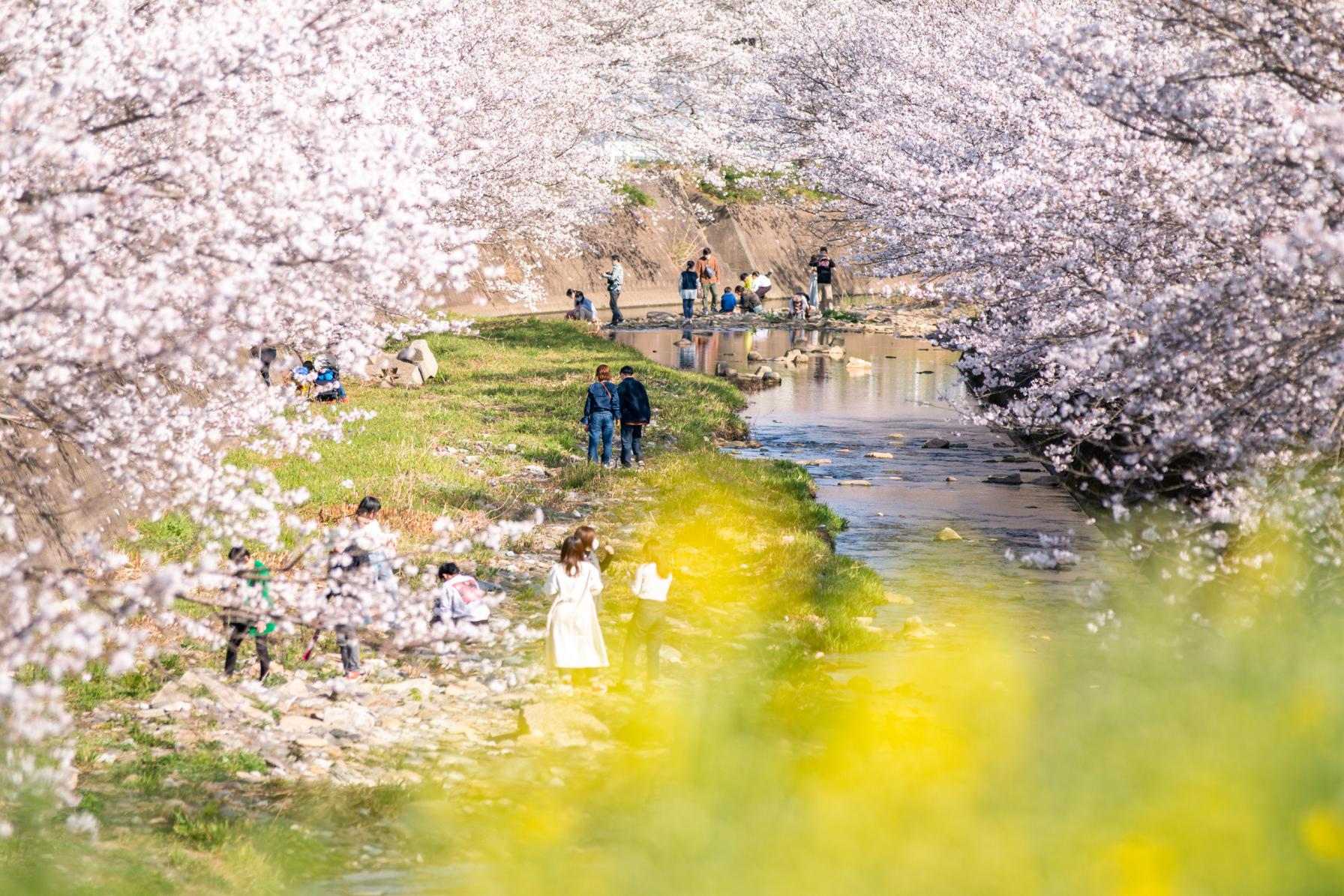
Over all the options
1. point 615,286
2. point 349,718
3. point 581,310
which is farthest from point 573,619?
point 615,286

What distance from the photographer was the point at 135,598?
6242 mm

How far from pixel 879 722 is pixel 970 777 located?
15.4 feet

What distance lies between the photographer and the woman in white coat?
11.5 meters

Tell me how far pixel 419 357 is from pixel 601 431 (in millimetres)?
9361

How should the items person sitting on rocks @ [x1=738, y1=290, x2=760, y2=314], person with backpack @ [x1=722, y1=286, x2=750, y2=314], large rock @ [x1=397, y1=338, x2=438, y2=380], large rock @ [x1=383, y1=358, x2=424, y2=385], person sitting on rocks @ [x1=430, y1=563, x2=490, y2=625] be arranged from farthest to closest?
person sitting on rocks @ [x1=738, y1=290, x2=760, y2=314] < person with backpack @ [x1=722, y1=286, x2=750, y2=314] < large rock @ [x1=397, y1=338, x2=438, y2=380] < large rock @ [x1=383, y1=358, x2=424, y2=385] < person sitting on rocks @ [x1=430, y1=563, x2=490, y2=625]

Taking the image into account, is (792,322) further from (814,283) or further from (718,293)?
(718,293)

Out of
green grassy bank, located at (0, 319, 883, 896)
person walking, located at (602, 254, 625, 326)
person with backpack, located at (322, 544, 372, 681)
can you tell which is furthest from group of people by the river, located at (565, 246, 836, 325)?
person with backpack, located at (322, 544, 372, 681)

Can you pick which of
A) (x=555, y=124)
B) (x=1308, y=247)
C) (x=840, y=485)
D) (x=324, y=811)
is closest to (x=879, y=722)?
(x=324, y=811)

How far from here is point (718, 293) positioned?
57.7 metres

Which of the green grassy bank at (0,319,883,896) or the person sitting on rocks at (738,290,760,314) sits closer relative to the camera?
the green grassy bank at (0,319,883,896)

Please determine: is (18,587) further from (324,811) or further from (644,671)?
(644,671)

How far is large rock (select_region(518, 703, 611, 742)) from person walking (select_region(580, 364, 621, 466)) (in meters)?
9.04

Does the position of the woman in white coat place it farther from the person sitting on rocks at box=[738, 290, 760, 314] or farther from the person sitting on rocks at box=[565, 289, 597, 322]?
the person sitting on rocks at box=[738, 290, 760, 314]

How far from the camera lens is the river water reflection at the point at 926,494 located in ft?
47.0
